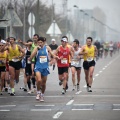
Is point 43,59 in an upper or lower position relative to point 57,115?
upper

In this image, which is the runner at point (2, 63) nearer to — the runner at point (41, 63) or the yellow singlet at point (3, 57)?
the yellow singlet at point (3, 57)

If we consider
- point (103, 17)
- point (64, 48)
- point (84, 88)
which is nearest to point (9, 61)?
point (64, 48)

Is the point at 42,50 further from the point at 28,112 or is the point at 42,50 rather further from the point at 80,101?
the point at 28,112

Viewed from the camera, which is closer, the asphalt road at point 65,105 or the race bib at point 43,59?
the asphalt road at point 65,105

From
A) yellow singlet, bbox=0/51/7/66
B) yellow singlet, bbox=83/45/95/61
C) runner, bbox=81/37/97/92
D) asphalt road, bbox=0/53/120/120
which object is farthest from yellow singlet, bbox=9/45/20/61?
yellow singlet, bbox=83/45/95/61

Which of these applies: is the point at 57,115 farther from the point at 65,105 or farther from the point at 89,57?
the point at 89,57

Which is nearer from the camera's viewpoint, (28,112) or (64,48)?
(28,112)

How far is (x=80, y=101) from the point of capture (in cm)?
1794

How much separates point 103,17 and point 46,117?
182887mm

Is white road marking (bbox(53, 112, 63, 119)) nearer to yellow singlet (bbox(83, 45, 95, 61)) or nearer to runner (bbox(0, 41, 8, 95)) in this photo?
runner (bbox(0, 41, 8, 95))

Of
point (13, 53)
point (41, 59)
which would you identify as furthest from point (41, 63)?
point (13, 53)

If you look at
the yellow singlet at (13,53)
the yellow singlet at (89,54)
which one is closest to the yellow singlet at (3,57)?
the yellow singlet at (13,53)

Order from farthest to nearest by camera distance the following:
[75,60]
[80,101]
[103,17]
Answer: [103,17]
[75,60]
[80,101]

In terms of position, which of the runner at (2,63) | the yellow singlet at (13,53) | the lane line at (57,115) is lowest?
the lane line at (57,115)
